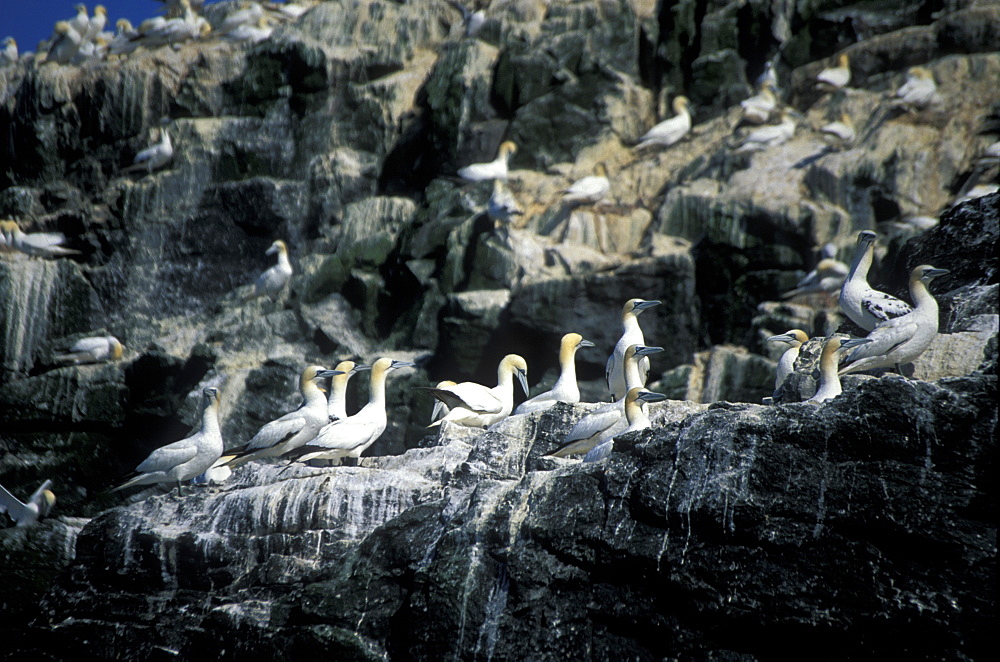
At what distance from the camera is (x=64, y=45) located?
2178cm

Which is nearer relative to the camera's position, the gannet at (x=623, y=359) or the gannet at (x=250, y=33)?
the gannet at (x=623, y=359)

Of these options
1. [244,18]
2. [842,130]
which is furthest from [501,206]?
[244,18]

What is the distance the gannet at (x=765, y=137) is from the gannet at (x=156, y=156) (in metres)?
10.4

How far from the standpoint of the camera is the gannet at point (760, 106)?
17062mm

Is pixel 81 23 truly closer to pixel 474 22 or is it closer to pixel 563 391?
pixel 474 22

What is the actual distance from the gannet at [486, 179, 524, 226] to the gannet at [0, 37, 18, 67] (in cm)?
1540

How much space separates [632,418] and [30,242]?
13494mm

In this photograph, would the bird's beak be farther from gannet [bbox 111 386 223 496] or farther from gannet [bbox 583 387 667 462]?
gannet [bbox 111 386 223 496]

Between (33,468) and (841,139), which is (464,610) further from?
(841,139)

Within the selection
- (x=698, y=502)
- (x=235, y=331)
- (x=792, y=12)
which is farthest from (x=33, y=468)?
(x=792, y=12)

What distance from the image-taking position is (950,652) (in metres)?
5.86

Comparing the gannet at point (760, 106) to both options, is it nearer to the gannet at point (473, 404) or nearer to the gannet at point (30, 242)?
the gannet at point (473, 404)

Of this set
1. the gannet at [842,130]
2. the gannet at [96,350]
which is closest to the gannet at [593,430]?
the gannet at [842,130]

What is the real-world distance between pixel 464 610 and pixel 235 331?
10262mm
